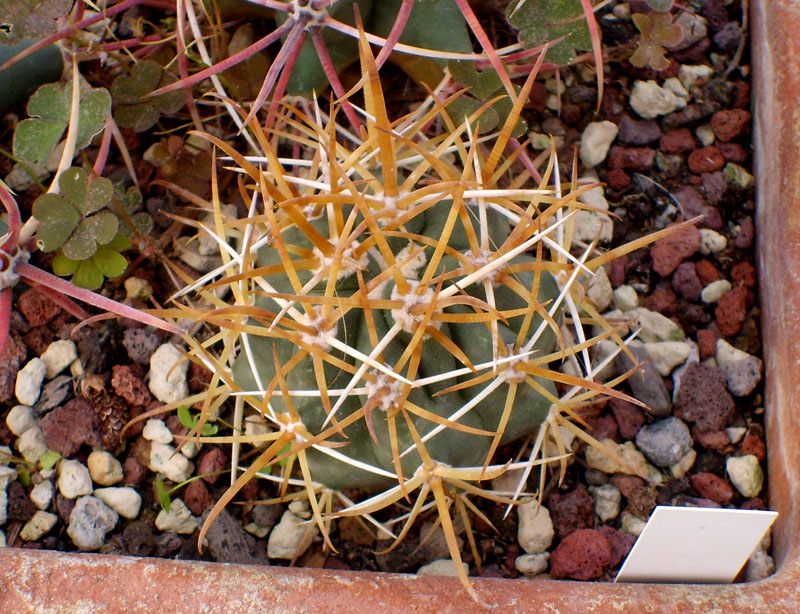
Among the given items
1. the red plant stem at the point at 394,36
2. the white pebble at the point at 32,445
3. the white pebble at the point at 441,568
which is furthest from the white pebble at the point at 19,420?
the red plant stem at the point at 394,36

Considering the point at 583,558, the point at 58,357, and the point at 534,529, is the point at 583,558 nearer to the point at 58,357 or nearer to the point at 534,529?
the point at 534,529

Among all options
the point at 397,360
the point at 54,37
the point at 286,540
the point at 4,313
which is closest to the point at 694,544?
the point at 397,360

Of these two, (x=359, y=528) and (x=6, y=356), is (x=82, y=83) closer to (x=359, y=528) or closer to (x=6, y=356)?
(x=6, y=356)

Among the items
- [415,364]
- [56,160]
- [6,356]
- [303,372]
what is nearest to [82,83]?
[56,160]

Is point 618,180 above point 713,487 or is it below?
above

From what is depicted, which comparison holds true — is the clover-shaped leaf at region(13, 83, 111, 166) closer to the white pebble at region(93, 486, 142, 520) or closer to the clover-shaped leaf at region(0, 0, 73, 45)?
the clover-shaped leaf at region(0, 0, 73, 45)

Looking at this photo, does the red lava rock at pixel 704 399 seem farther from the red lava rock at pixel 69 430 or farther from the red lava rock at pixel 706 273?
the red lava rock at pixel 69 430
